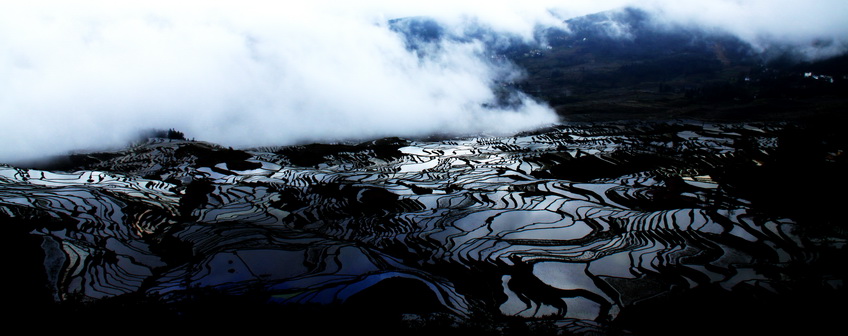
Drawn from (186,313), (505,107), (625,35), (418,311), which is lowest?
(418,311)

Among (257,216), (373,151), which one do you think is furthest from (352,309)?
(373,151)

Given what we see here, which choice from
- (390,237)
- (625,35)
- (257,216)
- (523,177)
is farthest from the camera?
(625,35)

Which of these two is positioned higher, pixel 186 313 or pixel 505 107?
pixel 505 107

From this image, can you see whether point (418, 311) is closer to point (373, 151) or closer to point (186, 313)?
point (186, 313)

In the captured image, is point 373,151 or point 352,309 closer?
point 352,309

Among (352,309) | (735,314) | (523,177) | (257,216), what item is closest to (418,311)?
(352,309)

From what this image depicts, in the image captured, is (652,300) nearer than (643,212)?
Yes

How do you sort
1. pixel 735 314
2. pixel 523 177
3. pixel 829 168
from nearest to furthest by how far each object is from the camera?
pixel 735 314 → pixel 829 168 → pixel 523 177

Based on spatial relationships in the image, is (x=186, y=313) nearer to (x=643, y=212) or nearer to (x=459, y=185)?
(x=459, y=185)

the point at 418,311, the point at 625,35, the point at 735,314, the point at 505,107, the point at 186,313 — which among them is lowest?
the point at 735,314
